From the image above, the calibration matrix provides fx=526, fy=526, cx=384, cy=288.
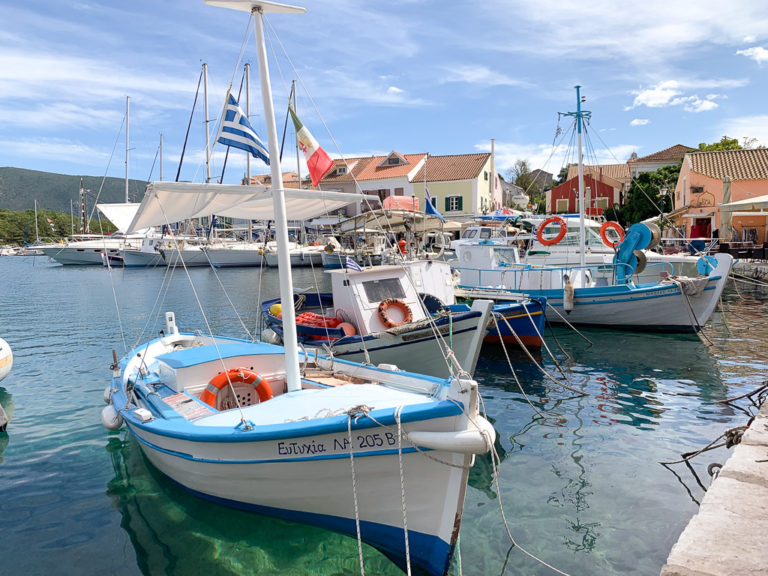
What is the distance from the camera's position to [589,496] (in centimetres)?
650

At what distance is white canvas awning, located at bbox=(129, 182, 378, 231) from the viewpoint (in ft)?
20.2

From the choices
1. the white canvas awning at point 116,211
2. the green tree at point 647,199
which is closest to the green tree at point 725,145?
the green tree at point 647,199

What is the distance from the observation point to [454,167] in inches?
1976

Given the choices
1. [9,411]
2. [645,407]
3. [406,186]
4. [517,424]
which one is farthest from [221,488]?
[406,186]

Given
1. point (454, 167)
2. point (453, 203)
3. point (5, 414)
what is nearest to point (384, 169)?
point (454, 167)

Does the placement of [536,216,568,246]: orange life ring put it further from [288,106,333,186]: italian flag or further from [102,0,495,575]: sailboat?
[288,106,333,186]: italian flag

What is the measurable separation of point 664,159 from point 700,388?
179ft

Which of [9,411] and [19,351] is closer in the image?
[9,411]

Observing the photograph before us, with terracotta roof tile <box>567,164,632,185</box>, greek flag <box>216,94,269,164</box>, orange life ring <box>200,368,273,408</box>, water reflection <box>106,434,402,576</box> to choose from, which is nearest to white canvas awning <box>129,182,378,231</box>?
greek flag <box>216,94,269,164</box>

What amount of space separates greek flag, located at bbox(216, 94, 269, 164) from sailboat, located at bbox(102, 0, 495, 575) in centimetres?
22

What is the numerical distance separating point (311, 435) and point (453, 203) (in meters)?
45.8

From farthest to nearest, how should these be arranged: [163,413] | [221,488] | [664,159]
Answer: [664,159], [163,413], [221,488]

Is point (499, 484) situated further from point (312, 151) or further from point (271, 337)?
point (271, 337)

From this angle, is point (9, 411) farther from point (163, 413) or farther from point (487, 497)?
point (487, 497)
